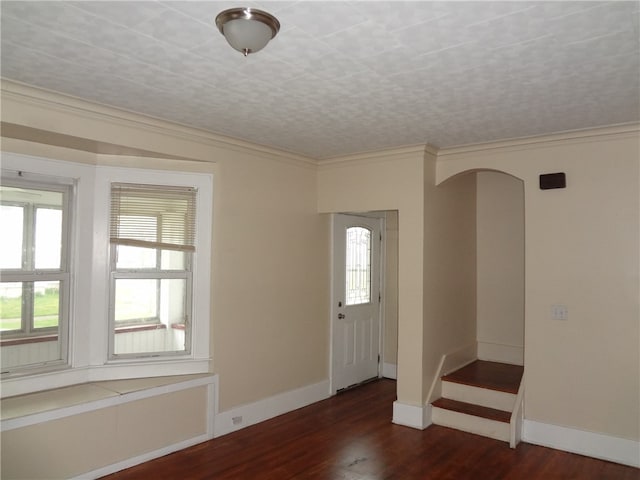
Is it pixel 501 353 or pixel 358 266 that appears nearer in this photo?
pixel 501 353

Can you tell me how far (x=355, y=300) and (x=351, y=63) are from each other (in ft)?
11.8

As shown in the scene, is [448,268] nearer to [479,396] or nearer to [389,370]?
[479,396]

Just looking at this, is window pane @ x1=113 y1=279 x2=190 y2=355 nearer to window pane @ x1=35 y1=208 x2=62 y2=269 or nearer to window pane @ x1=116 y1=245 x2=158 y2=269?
window pane @ x1=116 y1=245 x2=158 y2=269

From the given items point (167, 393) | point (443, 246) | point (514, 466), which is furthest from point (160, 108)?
point (514, 466)

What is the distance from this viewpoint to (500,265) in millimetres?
5391

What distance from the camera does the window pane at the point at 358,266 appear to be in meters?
5.63

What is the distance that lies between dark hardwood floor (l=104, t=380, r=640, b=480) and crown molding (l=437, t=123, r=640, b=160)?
2.64 m

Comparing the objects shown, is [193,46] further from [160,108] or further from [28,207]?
[28,207]

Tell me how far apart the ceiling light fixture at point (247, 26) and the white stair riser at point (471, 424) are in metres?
3.70

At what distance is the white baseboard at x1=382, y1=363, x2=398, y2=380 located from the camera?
603 cm

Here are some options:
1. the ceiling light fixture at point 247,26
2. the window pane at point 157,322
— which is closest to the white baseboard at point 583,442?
the window pane at point 157,322

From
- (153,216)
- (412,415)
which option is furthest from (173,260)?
(412,415)

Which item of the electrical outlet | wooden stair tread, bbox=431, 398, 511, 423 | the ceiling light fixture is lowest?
wooden stair tread, bbox=431, 398, 511, 423

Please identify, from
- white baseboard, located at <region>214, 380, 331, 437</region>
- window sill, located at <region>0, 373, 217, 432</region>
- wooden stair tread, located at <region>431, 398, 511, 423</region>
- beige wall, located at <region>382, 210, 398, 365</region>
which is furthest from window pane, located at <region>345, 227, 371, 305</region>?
window sill, located at <region>0, 373, 217, 432</region>
